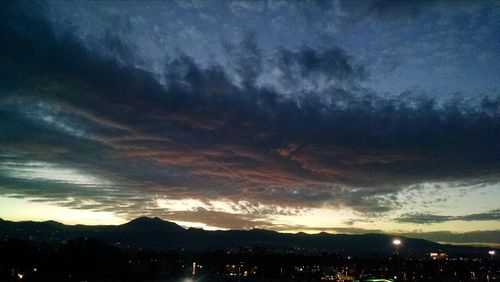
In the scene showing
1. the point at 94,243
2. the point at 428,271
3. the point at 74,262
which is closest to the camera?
the point at 74,262

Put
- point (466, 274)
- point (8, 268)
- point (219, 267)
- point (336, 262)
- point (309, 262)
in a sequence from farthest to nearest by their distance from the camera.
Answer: point (336, 262)
point (309, 262)
point (219, 267)
point (466, 274)
point (8, 268)

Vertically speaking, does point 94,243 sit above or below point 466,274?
above

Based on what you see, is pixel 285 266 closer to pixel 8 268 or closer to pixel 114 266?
pixel 114 266

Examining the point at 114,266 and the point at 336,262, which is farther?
the point at 336,262

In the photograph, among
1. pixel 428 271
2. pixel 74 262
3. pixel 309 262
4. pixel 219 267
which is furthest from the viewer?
pixel 309 262

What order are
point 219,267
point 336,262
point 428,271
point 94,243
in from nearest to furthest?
point 94,243, point 428,271, point 219,267, point 336,262

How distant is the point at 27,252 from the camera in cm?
7150

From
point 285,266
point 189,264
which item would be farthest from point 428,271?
point 189,264

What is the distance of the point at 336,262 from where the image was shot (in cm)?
14888

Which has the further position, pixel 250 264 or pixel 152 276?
→ pixel 250 264

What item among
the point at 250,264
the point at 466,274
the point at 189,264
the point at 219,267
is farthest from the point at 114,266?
the point at 466,274

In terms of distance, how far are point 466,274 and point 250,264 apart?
205 ft

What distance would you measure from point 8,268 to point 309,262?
3784 inches

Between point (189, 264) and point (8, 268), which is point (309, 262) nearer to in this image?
point (189, 264)
